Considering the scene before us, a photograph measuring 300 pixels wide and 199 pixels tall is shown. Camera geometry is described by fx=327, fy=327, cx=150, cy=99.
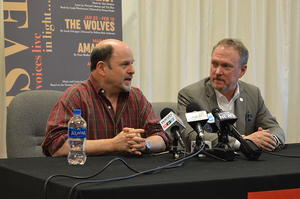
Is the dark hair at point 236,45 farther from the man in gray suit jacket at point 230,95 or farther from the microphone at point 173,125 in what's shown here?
the microphone at point 173,125

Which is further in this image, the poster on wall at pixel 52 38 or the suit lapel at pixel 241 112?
the poster on wall at pixel 52 38

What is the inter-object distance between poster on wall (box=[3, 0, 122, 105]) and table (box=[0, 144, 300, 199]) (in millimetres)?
1583

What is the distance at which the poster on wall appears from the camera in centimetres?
292

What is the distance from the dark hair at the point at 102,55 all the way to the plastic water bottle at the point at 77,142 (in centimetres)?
58

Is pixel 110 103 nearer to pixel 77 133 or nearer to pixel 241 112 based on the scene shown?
pixel 77 133

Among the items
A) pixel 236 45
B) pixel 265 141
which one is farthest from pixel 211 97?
pixel 265 141

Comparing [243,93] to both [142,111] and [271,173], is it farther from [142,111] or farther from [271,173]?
[271,173]

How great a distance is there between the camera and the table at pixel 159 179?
0.98 m

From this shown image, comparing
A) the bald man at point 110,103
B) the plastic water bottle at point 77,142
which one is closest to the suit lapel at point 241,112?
the bald man at point 110,103

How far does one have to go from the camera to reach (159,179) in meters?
1.08

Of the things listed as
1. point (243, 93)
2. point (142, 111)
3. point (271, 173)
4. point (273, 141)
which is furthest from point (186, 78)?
point (271, 173)

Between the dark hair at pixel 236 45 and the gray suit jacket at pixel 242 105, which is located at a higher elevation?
the dark hair at pixel 236 45

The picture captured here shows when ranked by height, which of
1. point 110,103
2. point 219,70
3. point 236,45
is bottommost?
point 110,103

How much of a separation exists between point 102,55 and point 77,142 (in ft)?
2.52
